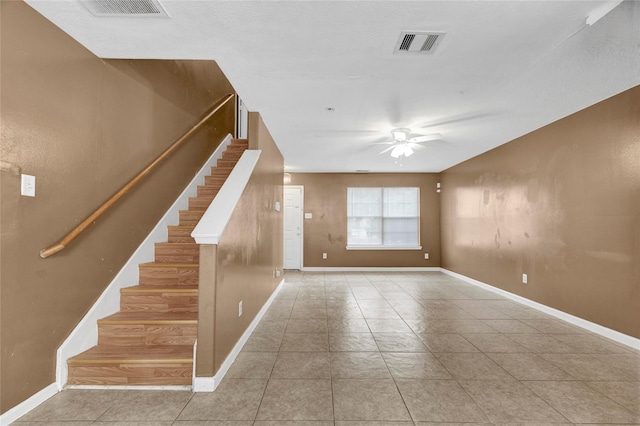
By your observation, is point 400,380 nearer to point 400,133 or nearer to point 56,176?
point 56,176

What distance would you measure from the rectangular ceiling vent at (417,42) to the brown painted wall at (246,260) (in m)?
1.78

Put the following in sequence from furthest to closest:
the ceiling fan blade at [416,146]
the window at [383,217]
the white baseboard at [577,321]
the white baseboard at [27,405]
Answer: the window at [383,217] < the ceiling fan blade at [416,146] < the white baseboard at [577,321] < the white baseboard at [27,405]

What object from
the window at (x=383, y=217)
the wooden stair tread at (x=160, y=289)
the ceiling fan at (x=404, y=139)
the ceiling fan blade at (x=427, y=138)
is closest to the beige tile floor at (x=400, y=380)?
the wooden stair tread at (x=160, y=289)

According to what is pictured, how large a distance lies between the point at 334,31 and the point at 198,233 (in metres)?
1.62

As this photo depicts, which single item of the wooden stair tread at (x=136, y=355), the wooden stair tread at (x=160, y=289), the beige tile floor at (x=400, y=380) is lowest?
the beige tile floor at (x=400, y=380)

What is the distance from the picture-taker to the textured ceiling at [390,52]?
1.87 metres

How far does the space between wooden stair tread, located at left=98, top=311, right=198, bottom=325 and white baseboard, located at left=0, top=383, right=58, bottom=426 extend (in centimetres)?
48

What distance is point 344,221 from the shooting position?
303 inches

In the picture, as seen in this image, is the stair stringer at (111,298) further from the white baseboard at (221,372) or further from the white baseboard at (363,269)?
the white baseboard at (363,269)

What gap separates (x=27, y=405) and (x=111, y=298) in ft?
2.73

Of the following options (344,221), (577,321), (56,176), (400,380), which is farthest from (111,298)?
(344,221)

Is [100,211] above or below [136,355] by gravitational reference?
above

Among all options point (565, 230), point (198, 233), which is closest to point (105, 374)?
point (198, 233)

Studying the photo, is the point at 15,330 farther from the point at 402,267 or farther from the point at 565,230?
the point at 402,267
